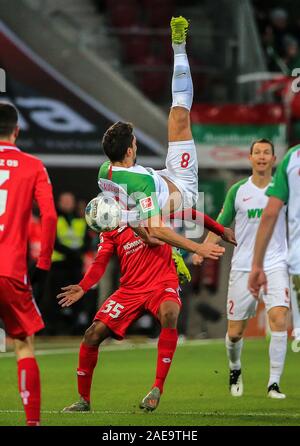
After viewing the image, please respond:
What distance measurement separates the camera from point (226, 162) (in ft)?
66.1

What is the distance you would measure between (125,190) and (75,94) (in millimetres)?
10656

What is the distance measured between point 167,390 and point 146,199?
3.43 m

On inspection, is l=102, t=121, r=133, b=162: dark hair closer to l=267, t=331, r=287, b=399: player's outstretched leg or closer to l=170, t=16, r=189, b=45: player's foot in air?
l=170, t=16, r=189, b=45: player's foot in air

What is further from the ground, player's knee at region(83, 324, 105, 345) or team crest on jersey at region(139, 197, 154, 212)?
team crest on jersey at region(139, 197, 154, 212)

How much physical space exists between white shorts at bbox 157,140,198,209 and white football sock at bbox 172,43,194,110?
37 cm

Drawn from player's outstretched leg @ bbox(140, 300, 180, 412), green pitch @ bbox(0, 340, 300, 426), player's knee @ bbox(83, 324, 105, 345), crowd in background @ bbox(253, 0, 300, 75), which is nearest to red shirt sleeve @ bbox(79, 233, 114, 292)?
player's knee @ bbox(83, 324, 105, 345)

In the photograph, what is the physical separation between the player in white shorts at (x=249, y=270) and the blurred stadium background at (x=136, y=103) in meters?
7.33

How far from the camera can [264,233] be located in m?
7.46

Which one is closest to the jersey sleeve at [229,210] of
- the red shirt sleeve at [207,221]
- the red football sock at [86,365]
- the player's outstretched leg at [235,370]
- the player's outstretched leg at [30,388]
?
the player's outstretched leg at [235,370]

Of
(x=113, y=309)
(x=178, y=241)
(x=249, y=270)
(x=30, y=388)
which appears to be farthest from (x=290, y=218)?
(x=249, y=270)

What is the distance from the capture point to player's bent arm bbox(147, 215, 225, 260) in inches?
348

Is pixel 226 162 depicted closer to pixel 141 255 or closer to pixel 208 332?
pixel 208 332

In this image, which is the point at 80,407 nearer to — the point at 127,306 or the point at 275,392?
the point at 127,306
